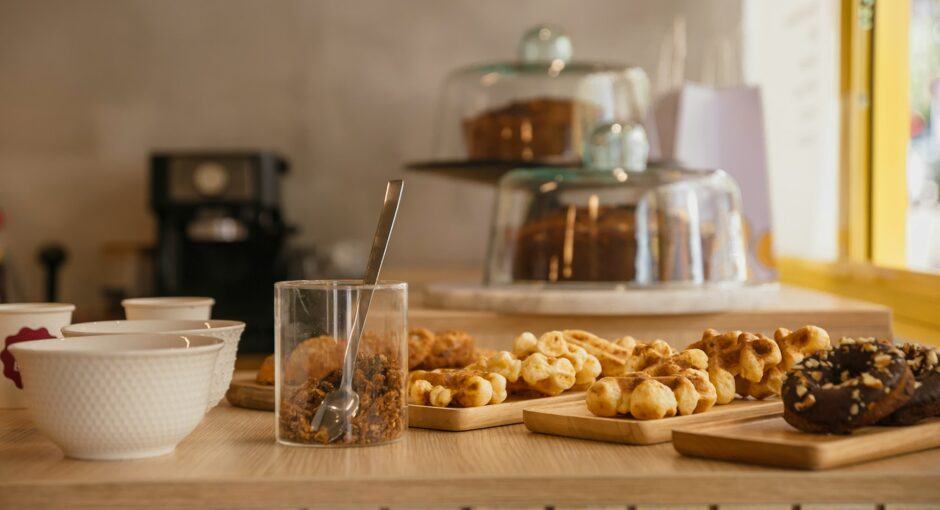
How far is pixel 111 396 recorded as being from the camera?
32.0 inches

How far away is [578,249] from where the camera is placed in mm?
1933

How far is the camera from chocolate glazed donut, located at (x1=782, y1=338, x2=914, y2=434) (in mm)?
835

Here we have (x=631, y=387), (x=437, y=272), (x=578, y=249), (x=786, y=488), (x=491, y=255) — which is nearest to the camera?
(x=786, y=488)

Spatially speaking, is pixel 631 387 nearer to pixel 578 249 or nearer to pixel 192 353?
pixel 192 353

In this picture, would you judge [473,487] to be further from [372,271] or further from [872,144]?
[872,144]

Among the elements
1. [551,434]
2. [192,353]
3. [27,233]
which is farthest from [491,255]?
[27,233]

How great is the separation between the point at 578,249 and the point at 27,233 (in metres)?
2.65

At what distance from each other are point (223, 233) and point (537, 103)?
122cm

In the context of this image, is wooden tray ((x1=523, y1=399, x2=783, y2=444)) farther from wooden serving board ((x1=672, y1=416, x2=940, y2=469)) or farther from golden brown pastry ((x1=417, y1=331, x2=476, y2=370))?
golden brown pastry ((x1=417, y1=331, x2=476, y2=370))

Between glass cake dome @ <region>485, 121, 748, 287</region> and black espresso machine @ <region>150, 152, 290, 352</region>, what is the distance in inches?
57.4

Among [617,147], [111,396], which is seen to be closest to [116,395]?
[111,396]

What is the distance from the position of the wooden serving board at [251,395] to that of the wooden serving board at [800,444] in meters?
0.45

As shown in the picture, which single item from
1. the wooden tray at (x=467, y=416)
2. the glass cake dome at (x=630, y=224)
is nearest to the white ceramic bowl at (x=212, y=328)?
the wooden tray at (x=467, y=416)

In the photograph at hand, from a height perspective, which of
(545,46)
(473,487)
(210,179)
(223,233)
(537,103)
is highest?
(545,46)
